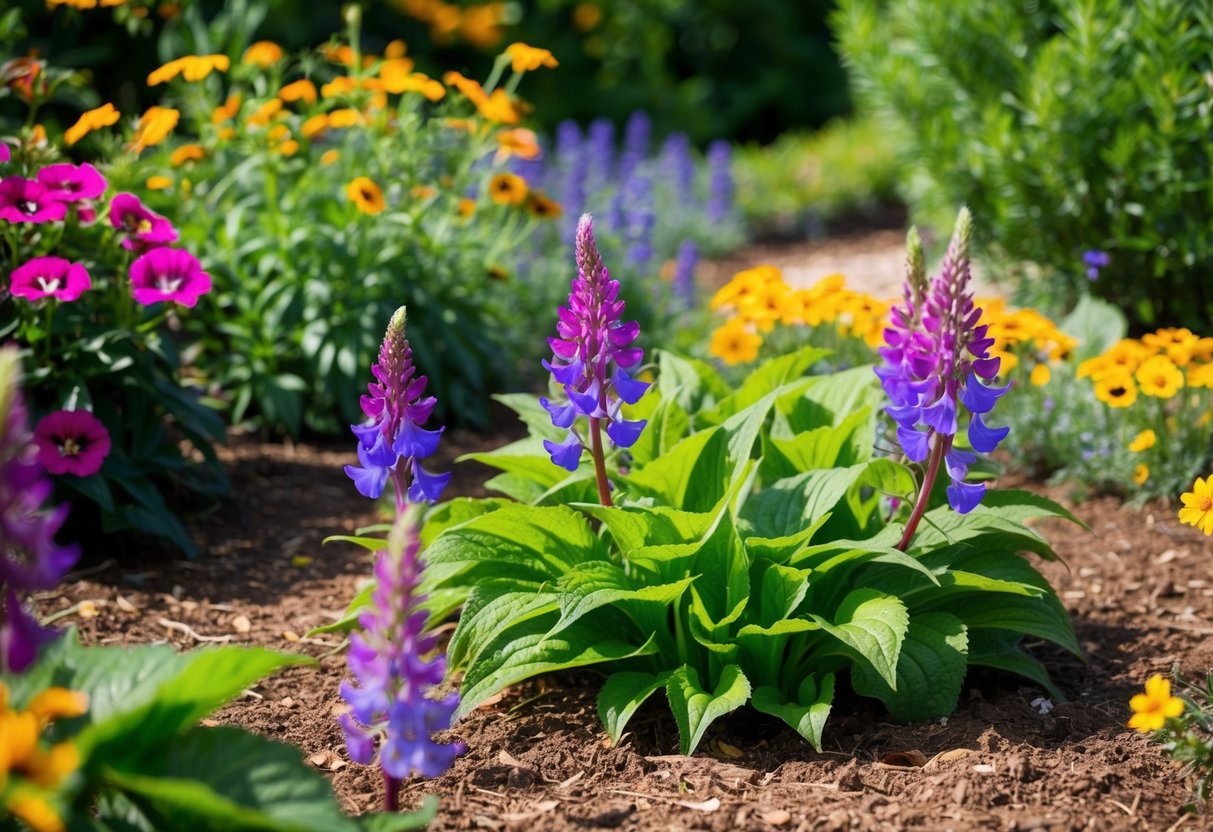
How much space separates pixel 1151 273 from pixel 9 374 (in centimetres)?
446

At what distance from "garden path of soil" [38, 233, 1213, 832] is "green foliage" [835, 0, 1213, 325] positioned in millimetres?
1367

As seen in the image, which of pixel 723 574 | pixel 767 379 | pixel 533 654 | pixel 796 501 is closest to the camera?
pixel 533 654

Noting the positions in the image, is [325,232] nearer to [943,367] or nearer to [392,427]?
[392,427]

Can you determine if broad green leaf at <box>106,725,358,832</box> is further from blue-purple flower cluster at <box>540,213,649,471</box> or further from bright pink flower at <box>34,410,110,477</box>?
bright pink flower at <box>34,410,110,477</box>

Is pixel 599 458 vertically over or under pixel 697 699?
over

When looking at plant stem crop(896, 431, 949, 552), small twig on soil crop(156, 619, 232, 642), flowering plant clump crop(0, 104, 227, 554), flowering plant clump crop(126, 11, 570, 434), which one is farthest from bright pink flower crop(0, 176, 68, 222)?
plant stem crop(896, 431, 949, 552)

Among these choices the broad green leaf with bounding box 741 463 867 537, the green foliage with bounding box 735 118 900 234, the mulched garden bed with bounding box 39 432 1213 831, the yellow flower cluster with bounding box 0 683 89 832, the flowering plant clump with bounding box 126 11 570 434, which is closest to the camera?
the yellow flower cluster with bounding box 0 683 89 832

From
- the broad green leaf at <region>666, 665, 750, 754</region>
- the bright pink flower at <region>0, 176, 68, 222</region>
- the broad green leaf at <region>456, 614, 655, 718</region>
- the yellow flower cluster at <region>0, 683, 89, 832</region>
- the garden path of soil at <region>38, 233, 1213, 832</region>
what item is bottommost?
the garden path of soil at <region>38, 233, 1213, 832</region>

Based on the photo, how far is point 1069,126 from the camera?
487 centimetres

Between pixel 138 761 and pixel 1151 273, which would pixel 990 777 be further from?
pixel 1151 273

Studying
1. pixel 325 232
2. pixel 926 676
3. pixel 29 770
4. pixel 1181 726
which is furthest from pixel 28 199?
pixel 1181 726

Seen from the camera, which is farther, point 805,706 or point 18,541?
point 805,706

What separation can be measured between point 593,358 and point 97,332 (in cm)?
177

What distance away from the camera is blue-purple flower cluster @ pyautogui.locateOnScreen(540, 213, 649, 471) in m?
2.51
